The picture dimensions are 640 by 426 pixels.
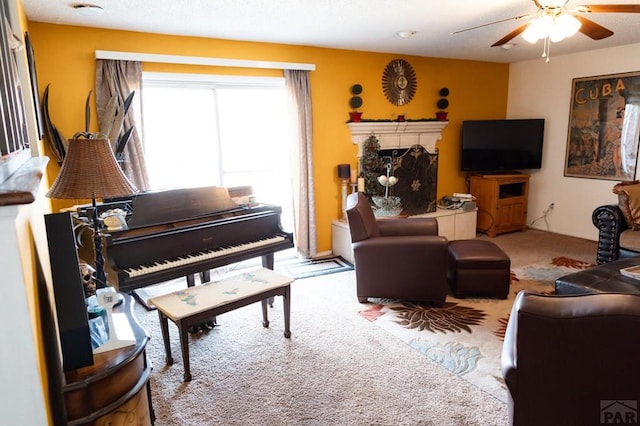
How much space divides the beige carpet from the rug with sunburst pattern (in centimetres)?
10

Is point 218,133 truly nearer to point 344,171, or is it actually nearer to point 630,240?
point 344,171

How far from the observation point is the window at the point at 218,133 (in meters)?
3.96

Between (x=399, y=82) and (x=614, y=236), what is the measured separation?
9.59 ft

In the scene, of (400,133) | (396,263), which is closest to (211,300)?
(396,263)

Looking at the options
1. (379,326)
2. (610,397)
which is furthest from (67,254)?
(379,326)

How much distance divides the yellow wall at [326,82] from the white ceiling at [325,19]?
4.8 inches

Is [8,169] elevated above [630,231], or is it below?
above

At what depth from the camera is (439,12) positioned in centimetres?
330

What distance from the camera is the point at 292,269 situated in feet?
14.7

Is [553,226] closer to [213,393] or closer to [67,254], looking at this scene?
[213,393]

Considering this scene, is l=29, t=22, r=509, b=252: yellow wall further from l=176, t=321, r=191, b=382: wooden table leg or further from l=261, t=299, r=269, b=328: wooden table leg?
l=176, t=321, r=191, b=382: wooden table leg

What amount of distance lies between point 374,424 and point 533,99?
5469mm

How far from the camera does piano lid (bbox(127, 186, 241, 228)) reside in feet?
8.89

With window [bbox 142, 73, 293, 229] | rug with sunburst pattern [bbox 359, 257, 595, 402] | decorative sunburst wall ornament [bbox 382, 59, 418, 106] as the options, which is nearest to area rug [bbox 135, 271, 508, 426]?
rug with sunburst pattern [bbox 359, 257, 595, 402]
